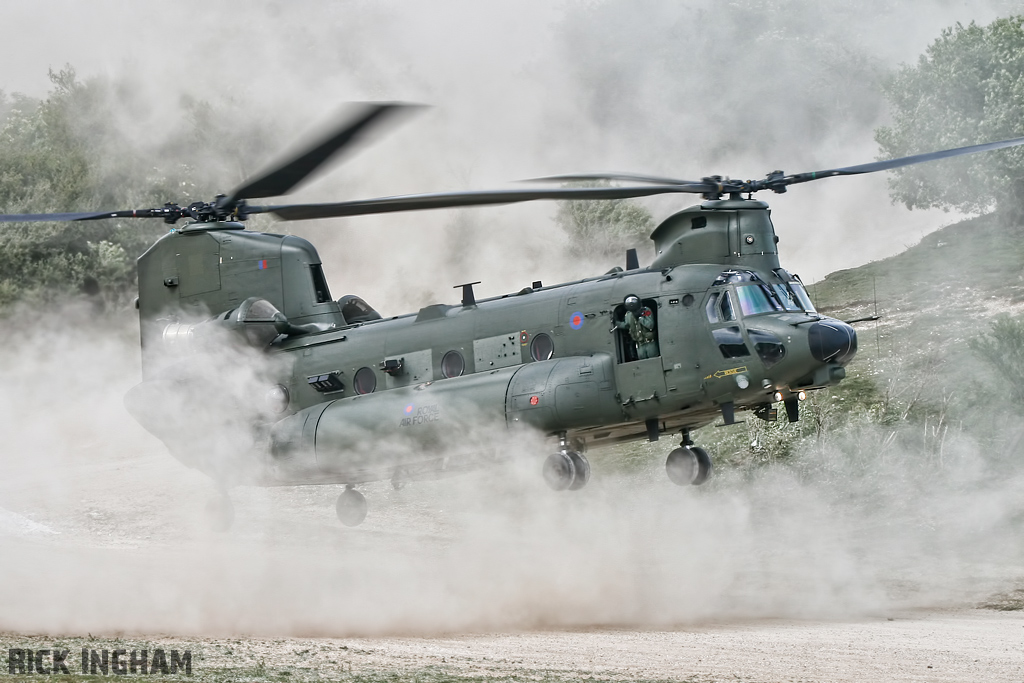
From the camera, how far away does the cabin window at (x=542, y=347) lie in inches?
707

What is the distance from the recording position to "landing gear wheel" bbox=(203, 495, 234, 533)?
804 inches

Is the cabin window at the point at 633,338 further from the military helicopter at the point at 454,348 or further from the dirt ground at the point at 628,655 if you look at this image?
the dirt ground at the point at 628,655

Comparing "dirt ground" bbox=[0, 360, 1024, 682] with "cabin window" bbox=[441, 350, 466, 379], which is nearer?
"dirt ground" bbox=[0, 360, 1024, 682]

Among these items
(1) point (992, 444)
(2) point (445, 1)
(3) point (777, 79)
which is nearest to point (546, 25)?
(2) point (445, 1)

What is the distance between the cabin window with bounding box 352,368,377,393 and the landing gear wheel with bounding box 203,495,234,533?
10.0ft

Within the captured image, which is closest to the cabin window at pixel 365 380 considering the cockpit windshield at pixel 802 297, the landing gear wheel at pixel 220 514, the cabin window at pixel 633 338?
the landing gear wheel at pixel 220 514

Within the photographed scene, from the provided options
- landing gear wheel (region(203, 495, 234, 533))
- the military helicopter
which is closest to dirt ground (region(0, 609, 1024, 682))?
the military helicopter

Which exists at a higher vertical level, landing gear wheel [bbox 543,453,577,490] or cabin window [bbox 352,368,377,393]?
cabin window [bbox 352,368,377,393]

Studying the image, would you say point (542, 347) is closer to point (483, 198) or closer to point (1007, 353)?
point (483, 198)

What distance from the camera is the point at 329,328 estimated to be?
20.9 m

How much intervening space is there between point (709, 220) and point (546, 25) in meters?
72.2

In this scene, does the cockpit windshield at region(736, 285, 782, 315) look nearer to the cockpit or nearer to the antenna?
the cockpit

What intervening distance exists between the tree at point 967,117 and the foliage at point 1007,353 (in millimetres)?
12742

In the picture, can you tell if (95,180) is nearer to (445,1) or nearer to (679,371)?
(445,1)
